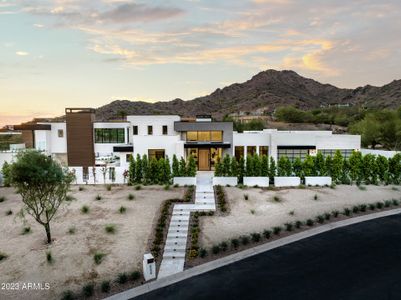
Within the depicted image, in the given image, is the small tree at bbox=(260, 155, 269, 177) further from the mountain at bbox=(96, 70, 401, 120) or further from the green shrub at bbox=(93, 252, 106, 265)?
the mountain at bbox=(96, 70, 401, 120)

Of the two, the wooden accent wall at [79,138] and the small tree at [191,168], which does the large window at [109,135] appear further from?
the small tree at [191,168]

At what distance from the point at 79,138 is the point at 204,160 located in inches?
642

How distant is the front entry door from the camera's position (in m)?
38.5

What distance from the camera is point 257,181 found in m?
29.7

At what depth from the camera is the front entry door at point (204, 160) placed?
38537mm

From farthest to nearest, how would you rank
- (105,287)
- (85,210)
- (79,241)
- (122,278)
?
(85,210) < (79,241) < (122,278) < (105,287)

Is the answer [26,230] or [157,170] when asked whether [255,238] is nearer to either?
[157,170]

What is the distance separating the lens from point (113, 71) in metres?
46.1

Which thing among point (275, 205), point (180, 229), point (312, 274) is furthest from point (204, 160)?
point (312, 274)

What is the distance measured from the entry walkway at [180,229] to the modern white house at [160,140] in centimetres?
809

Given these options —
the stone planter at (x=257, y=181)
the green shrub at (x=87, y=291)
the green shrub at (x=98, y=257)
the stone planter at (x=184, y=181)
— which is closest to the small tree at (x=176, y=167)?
the stone planter at (x=184, y=181)

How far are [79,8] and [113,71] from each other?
62.6 feet

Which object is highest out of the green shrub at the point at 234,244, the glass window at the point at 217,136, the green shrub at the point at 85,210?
the glass window at the point at 217,136

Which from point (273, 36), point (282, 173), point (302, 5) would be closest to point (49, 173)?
point (282, 173)
